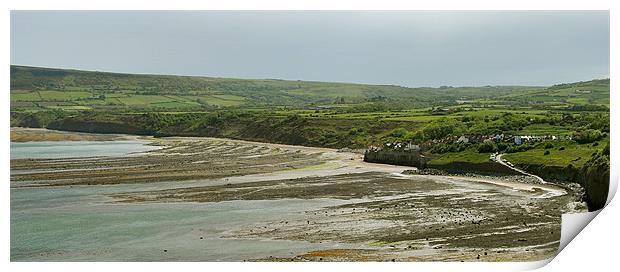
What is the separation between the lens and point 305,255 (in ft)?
56.9

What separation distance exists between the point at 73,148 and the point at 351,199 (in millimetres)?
36284

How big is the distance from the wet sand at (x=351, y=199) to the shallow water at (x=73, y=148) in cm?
A: 507

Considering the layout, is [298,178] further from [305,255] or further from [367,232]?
[305,255]

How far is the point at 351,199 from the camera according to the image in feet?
86.6

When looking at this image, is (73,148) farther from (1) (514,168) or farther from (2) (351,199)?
(1) (514,168)

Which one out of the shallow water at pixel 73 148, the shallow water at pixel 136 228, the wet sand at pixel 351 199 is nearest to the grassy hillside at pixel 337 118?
the wet sand at pixel 351 199

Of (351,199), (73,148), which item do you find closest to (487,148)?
(351,199)

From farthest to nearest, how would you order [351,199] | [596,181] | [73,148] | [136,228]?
[73,148]
[351,199]
[596,181]
[136,228]

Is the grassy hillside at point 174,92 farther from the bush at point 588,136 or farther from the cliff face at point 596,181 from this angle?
the cliff face at point 596,181

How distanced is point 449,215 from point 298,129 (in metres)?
40.8

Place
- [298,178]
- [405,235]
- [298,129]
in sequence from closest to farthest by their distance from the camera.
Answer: [405,235]
[298,178]
[298,129]

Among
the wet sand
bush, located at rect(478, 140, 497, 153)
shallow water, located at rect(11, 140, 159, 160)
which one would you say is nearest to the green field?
bush, located at rect(478, 140, 497, 153)

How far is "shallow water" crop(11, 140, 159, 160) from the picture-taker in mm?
48156

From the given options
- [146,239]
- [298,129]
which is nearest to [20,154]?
[298,129]
